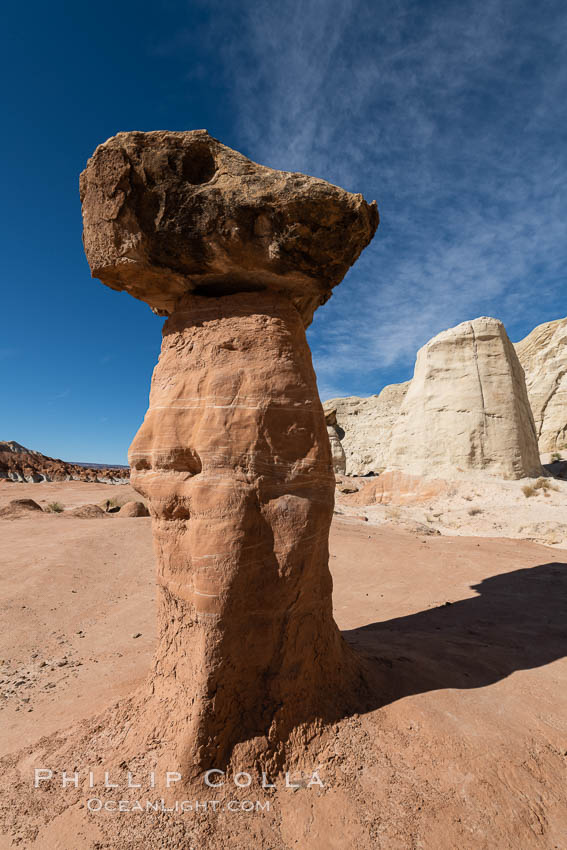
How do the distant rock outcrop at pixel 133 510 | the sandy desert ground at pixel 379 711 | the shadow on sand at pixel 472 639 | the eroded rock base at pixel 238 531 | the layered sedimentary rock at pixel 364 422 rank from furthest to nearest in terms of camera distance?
the layered sedimentary rock at pixel 364 422 < the distant rock outcrop at pixel 133 510 < the shadow on sand at pixel 472 639 < the eroded rock base at pixel 238 531 < the sandy desert ground at pixel 379 711

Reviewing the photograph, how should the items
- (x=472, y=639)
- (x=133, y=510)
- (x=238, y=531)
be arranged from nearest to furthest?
(x=238, y=531), (x=472, y=639), (x=133, y=510)

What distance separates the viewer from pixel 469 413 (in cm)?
1275

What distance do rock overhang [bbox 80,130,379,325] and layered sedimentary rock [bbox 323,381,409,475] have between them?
26.6m

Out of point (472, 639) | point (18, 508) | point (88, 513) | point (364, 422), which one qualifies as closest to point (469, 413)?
point (472, 639)

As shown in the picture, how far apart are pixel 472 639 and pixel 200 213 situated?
455cm

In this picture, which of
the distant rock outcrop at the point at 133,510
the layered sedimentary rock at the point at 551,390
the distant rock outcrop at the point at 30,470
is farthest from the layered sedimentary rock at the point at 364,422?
the distant rock outcrop at the point at 133,510

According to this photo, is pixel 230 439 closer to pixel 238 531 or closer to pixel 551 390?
pixel 238 531

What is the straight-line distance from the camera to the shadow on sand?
3.20 m

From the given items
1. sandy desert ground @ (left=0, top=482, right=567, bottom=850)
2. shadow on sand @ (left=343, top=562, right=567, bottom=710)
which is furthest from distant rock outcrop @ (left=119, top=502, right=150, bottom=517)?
shadow on sand @ (left=343, top=562, right=567, bottom=710)

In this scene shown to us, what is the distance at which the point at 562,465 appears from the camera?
1730 cm

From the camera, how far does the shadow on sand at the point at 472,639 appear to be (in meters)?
3.20

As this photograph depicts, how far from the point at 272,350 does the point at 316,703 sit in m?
2.33

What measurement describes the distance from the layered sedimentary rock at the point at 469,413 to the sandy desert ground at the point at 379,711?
562 cm

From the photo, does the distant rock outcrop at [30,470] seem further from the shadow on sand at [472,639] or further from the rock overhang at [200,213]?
the rock overhang at [200,213]
